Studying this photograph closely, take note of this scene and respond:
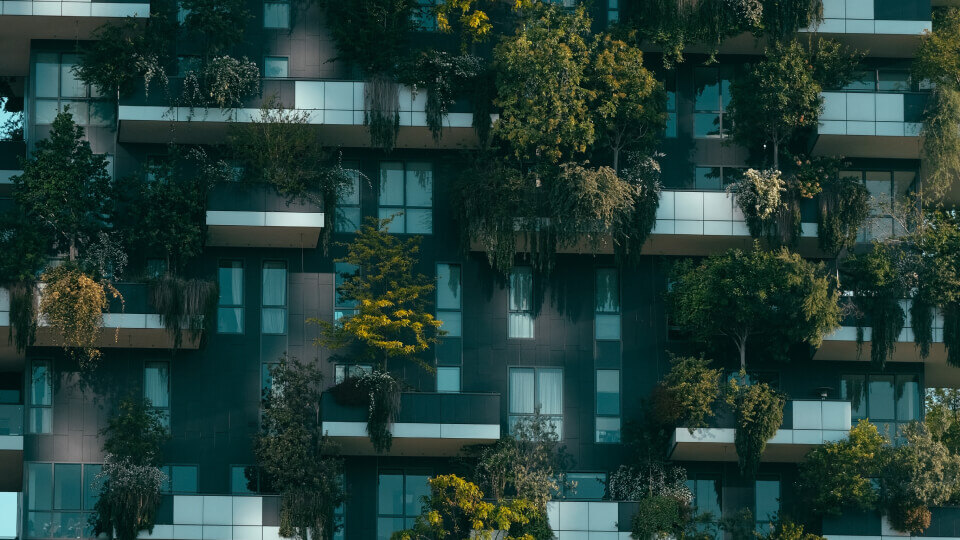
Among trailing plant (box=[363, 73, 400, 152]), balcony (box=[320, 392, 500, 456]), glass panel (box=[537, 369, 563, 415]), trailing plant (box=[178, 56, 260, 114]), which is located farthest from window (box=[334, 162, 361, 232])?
glass panel (box=[537, 369, 563, 415])

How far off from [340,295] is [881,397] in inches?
561

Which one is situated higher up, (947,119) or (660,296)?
(947,119)

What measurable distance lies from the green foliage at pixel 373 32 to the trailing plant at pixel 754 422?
1234cm

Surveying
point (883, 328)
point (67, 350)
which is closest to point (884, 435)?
point (883, 328)

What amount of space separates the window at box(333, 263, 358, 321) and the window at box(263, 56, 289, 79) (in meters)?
5.33

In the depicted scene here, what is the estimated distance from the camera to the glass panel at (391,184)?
176ft

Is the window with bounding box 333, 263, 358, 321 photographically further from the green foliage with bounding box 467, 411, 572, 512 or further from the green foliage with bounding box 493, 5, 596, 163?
the green foliage with bounding box 493, 5, 596, 163

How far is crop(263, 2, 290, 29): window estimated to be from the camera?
179ft

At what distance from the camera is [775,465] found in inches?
2082

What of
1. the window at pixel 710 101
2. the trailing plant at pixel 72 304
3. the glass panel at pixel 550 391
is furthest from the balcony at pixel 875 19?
the trailing plant at pixel 72 304

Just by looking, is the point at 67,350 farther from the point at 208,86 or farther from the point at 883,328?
the point at 883,328

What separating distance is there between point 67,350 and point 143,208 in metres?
4.00

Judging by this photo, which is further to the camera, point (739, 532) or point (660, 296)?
point (660, 296)

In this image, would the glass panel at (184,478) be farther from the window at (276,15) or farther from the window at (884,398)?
the window at (884,398)
